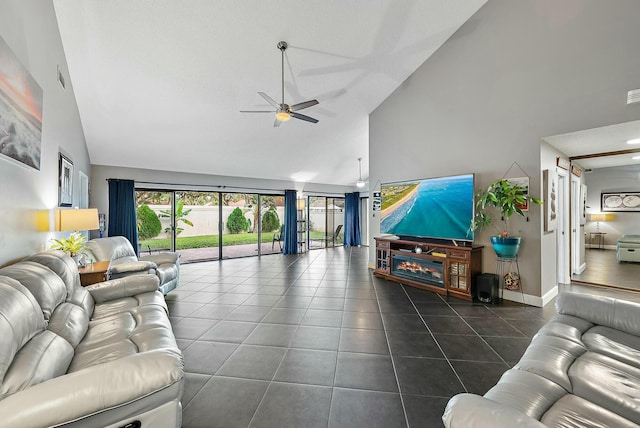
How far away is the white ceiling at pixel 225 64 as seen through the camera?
2.98 m

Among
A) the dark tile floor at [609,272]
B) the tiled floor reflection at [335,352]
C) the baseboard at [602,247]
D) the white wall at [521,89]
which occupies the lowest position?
the tiled floor reflection at [335,352]

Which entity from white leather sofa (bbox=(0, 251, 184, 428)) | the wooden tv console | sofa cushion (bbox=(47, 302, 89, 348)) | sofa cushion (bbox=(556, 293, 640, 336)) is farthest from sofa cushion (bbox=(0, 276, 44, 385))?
the wooden tv console

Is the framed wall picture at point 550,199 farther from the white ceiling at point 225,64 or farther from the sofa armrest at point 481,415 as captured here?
the sofa armrest at point 481,415

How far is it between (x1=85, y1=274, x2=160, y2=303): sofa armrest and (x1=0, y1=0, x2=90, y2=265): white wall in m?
0.59

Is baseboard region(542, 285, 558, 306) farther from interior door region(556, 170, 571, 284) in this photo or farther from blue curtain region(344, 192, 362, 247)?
blue curtain region(344, 192, 362, 247)

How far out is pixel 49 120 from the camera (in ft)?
8.84

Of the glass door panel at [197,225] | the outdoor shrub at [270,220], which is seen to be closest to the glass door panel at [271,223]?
the outdoor shrub at [270,220]

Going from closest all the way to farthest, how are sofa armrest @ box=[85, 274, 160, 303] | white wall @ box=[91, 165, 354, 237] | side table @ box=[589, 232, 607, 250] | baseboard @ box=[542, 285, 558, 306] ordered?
sofa armrest @ box=[85, 274, 160, 303], baseboard @ box=[542, 285, 558, 306], white wall @ box=[91, 165, 354, 237], side table @ box=[589, 232, 607, 250]

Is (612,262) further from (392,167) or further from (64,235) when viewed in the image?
(64,235)

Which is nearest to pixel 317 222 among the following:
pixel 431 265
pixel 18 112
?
pixel 431 265

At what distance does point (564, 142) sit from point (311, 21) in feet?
12.3

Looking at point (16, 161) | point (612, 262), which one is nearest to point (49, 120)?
point (16, 161)

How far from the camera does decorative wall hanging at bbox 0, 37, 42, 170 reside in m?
1.67

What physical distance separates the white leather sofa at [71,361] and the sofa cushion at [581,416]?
1.57 metres
